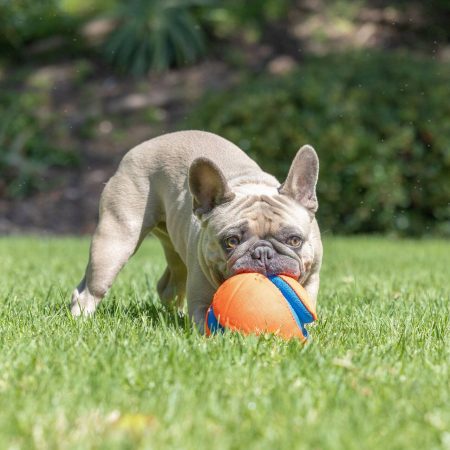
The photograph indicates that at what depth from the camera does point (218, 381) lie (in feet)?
9.46

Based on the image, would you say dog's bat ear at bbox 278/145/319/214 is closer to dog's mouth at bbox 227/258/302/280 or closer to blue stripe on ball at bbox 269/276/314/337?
dog's mouth at bbox 227/258/302/280

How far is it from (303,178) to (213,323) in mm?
964

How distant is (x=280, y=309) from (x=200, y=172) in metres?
0.86

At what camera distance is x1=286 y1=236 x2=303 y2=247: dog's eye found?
389 centimetres

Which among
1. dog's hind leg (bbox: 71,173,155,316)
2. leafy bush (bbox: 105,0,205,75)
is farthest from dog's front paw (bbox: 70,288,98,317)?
leafy bush (bbox: 105,0,205,75)

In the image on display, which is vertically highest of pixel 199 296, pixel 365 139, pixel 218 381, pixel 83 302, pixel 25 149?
pixel 218 381

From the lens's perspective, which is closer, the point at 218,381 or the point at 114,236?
the point at 218,381

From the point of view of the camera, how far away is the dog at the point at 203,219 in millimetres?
3869

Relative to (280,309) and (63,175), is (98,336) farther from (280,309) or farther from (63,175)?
(63,175)

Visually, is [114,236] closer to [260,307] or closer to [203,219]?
[203,219]

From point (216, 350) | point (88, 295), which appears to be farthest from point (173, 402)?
point (88, 295)

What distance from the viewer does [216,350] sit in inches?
130

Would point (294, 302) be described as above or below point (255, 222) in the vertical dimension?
below

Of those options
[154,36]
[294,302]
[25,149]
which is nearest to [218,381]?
[294,302]
